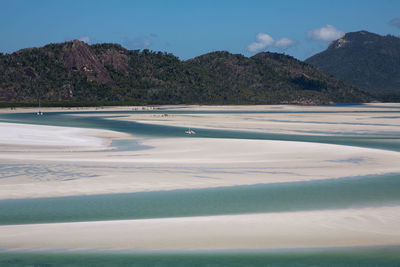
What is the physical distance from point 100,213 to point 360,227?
699 cm

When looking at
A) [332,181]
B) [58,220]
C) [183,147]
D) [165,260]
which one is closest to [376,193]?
[332,181]

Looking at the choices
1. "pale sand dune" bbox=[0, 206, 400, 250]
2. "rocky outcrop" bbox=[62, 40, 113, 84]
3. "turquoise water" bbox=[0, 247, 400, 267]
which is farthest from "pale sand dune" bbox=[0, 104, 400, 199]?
"rocky outcrop" bbox=[62, 40, 113, 84]

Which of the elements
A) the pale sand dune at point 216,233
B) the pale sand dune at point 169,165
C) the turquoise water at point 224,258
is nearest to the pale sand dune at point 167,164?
the pale sand dune at point 169,165

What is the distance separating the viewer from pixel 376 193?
1655 cm

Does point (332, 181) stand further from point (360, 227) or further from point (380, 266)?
point (380, 266)

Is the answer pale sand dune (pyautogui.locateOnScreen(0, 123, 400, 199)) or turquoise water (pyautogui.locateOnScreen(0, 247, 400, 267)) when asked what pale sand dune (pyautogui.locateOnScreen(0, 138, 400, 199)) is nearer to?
pale sand dune (pyautogui.locateOnScreen(0, 123, 400, 199))

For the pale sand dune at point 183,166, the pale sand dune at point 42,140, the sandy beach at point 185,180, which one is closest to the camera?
the sandy beach at point 185,180

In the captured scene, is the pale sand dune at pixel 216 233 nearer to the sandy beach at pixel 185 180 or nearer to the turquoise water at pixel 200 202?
the sandy beach at pixel 185 180

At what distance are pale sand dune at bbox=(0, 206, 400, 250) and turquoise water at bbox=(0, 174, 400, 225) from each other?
0.79 m

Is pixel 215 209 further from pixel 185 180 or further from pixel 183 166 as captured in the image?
pixel 183 166

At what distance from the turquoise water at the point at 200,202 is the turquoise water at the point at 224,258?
288cm

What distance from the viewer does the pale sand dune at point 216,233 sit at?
36.3ft

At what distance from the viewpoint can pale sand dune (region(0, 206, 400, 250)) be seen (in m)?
11.1

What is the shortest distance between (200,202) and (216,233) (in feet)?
11.0
